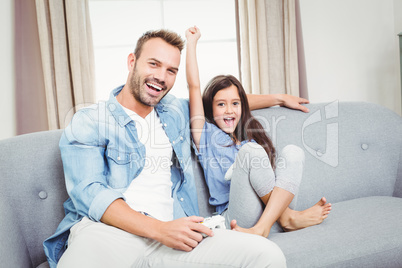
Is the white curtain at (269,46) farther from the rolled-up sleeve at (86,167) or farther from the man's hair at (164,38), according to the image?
the rolled-up sleeve at (86,167)

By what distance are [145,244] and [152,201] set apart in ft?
0.70

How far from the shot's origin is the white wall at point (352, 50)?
3.30 meters

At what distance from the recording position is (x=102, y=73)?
11.0ft

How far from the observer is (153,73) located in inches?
54.2

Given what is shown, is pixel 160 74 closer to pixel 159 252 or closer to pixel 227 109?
pixel 227 109

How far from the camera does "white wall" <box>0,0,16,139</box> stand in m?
2.61

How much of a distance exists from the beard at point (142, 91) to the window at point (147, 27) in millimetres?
1964

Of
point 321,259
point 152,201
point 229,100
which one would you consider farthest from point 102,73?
point 321,259

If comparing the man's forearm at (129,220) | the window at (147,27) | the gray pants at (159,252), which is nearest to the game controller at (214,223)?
the gray pants at (159,252)

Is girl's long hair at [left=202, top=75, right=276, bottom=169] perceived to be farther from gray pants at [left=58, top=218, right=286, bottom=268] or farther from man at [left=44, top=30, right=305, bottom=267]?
gray pants at [left=58, top=218, right=286, bottom=268]

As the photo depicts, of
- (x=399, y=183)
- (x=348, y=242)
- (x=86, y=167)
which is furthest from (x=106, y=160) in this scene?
(x=399, y=183)

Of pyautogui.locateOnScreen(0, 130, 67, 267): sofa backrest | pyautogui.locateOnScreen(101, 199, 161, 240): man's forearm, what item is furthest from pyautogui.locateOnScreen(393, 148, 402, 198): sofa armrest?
pyautogui.locateOnScreen(0, 130, 67, 267): sofa backrest

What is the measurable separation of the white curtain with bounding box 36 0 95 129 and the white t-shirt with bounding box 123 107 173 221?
1.64 m

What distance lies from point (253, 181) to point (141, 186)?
41cm
